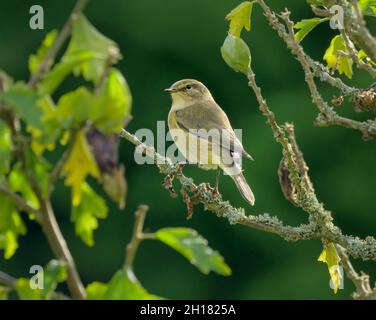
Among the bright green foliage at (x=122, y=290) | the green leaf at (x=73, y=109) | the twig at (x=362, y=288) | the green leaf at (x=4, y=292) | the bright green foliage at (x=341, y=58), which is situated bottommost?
the twig at (x=362, y=288)

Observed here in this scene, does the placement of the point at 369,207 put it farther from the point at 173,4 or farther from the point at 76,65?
the point at 76,65

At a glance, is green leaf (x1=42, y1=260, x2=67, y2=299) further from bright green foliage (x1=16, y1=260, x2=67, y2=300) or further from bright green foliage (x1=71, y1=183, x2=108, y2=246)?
bright green foliage (x1=71, y1=183, x2=108, y2=246)

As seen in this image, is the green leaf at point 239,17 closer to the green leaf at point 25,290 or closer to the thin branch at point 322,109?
the thin branch at point 322,109

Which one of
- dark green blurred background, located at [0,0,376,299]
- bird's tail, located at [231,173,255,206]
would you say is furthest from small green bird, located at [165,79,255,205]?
dark green blurred background, located at [0,0,376,299]

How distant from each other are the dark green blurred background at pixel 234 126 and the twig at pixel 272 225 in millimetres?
6039

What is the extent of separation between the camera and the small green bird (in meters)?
3.48

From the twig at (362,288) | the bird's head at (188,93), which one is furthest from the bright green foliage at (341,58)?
the bird's head at (188,93)

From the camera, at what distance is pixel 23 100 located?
108 cm

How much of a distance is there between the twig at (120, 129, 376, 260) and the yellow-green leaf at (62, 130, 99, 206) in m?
0.85

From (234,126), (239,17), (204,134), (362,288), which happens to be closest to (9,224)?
(362,288)

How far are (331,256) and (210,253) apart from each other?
71 centimetres

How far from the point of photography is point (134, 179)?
9023mm

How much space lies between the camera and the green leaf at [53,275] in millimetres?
1105
